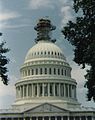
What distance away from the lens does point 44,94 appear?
158m

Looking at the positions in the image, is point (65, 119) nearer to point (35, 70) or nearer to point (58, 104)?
point (58, 104)

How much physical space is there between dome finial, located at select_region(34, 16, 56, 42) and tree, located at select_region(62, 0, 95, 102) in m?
124

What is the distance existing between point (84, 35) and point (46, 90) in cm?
11277

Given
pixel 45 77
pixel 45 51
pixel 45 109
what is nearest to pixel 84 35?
pixel 45 109

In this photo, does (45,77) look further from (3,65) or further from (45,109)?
(3,65)

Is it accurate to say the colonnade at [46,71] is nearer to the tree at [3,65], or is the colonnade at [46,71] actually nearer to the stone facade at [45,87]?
the stone facade at [45,87]

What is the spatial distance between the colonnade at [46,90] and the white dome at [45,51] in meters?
11.1

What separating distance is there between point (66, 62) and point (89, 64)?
394 ft

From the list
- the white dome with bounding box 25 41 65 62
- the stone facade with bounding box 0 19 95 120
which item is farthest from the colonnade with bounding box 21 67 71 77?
the white dome with bounding box 25 41 65 62

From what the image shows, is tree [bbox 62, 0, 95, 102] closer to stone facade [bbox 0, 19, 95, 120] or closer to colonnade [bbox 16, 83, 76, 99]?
stone facade [bbox 0, 19, 95, 120]

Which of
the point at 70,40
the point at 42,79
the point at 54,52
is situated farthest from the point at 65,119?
the point at 70,40

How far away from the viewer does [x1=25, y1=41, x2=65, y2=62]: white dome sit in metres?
166

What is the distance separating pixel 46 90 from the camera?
15900 centimetres

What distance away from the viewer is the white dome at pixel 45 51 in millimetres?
165500
